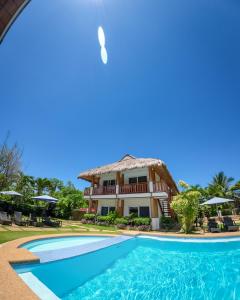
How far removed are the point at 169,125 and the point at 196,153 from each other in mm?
7021

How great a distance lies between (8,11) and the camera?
205 centimetres

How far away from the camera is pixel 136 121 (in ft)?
49.8

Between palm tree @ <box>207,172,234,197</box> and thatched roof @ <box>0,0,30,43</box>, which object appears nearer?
thatched roof @ <box>0,0,30,43</box>

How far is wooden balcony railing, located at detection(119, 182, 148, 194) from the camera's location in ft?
50.4

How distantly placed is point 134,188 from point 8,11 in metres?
15.2

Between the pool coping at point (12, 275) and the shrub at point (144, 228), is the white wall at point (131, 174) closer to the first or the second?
the shrub at point (144, 228)

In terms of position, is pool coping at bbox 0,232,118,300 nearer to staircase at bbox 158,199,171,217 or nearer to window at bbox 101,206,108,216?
window at bbox 101,206,108,216

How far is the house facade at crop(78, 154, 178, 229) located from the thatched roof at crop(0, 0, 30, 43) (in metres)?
13.6

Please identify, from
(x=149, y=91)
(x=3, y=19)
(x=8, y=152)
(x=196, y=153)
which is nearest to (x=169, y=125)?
(x=149, y=91)

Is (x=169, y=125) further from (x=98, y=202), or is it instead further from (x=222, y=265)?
(x=98, y=202)

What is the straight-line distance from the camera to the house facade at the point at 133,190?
14.9 meters

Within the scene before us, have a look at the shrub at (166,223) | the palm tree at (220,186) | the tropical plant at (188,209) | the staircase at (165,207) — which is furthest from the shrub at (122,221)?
the palm tree at (220,186)

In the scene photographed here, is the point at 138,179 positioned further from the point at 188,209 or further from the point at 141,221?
the point at 188,209

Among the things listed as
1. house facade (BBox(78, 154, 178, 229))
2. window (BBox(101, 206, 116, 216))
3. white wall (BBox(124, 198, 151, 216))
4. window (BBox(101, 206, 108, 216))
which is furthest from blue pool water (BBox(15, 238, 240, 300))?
window (BBox(101, 206, 108, 216))
